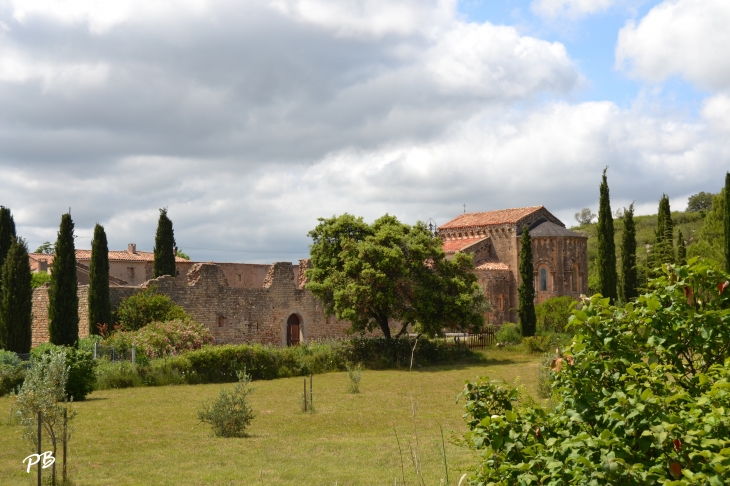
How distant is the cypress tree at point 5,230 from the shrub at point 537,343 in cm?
2313

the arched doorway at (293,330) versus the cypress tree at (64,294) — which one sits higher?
the cypress tree at (64,294)

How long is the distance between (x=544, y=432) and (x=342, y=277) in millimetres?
25811

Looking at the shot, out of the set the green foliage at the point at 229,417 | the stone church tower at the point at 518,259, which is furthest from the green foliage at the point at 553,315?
the green foliage at the point at 229,417

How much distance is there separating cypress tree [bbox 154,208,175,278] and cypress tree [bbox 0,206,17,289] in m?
6.66

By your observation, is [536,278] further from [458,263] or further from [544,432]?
[544,432]

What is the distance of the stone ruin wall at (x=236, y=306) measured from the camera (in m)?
30.3

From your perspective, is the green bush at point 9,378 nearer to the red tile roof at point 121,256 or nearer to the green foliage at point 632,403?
the green foliage at point 632,403

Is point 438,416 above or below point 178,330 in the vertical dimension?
below

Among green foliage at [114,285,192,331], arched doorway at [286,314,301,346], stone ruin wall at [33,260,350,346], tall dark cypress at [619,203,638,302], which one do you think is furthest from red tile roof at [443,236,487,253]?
green foliage at [114,285,192,331]

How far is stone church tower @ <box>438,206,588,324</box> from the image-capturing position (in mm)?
43938

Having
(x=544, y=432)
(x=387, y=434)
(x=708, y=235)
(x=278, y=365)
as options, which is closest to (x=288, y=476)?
(x=387, y=434)

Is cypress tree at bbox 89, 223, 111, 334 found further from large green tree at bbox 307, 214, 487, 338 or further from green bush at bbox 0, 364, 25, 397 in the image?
large green tree at bbox 307, 214, 487, 338

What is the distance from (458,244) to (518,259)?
13.5 ft

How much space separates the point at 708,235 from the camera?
5081 cm
